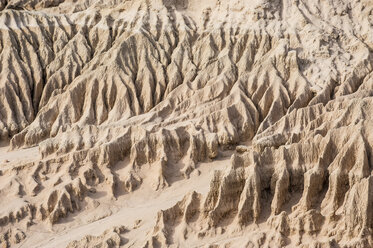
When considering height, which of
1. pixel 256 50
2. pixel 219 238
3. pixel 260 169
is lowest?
pixel 219 238

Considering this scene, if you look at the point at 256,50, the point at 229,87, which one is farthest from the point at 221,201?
the point at 256,50

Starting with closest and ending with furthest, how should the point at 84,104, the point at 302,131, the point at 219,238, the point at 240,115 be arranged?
the point at 219,238
the point at 302,131
the point at 240,115
the point at 84,104

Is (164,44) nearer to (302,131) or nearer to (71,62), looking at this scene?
(71,62)

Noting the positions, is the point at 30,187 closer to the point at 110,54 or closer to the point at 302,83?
the point at 110,54

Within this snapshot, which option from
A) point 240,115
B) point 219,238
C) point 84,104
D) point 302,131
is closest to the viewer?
point 219,238

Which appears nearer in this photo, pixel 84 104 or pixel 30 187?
pixel 30 187

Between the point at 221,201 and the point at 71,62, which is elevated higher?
the point at 71,62
